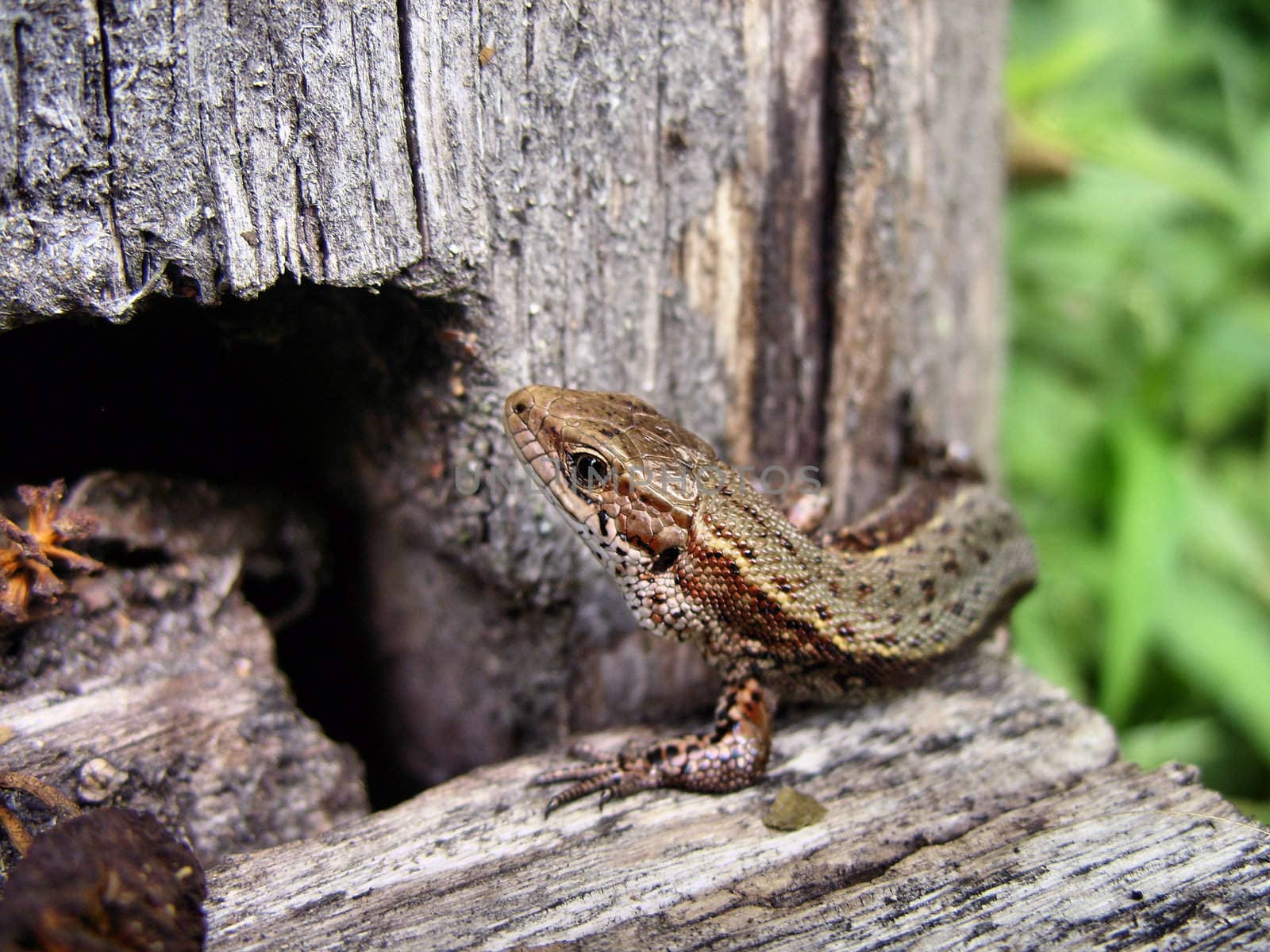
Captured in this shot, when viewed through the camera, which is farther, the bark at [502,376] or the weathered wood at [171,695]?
the weathered wood at [171,695]

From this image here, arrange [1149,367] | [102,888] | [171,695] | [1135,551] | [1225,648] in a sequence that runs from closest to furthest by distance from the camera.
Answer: [102,888]
[171,695]
[1135,551]
[1225,648]
[1149,367]

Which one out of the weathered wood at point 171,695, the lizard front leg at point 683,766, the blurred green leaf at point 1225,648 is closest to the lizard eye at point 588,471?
the lizard front leg at point 683,766

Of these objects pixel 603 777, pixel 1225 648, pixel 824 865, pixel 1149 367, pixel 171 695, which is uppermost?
pixel 1149 367

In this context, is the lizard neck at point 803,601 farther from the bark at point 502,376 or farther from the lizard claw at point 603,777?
the lizard claw at point 603,777

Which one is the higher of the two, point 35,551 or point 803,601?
point 35,551

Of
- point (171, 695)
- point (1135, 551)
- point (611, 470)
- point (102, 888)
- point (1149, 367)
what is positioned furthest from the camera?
point (1149, 367)

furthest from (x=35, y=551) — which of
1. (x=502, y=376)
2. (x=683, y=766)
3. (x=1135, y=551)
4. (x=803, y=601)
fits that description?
(x=1135, y=551)

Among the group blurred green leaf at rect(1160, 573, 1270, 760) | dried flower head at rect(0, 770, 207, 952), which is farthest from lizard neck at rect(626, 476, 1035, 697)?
blurred green leaf at rect(1160, 573, 1270, 760)

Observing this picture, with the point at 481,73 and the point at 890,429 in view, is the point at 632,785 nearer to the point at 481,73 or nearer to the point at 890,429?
the point at 890,429

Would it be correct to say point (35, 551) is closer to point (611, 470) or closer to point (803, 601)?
point (611, 470)
